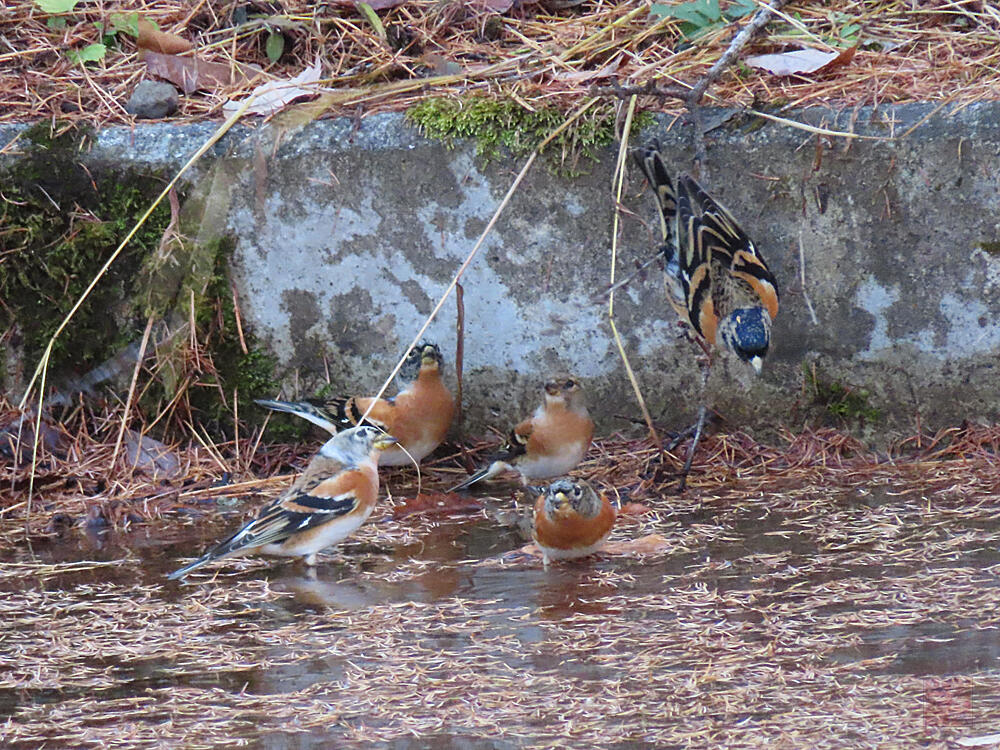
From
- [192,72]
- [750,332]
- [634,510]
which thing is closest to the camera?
[634,510]

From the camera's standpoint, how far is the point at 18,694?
12.3 feet

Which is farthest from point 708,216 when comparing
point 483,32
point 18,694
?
point 18,694

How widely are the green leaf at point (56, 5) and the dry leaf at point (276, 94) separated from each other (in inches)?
50.0

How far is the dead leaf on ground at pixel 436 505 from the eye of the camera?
19.1ft

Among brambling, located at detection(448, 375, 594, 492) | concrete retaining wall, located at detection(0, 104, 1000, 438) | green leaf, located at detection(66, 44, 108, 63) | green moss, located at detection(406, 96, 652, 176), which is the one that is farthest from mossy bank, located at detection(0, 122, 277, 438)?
brambling, located at detection(448, 375, 594, 492)

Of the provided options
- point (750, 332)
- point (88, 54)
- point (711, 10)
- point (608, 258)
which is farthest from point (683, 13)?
point (88, 54)

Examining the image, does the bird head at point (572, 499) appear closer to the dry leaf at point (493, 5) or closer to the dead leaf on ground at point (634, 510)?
the dead leaf on ground at point (634, 510)

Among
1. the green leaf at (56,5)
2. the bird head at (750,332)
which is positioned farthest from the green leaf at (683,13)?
the green leaf at (56,5)

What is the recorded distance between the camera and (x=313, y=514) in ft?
16.7

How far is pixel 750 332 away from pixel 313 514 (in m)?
2.04

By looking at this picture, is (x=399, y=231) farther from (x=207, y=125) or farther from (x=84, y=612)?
(x=84, y=612)

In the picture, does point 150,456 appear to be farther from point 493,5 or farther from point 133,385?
point 493,5

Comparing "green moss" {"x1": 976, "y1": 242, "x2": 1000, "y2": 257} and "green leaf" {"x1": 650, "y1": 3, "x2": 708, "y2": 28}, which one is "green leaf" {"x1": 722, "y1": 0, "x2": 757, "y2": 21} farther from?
"green moss" {"x1": 976, "y1": 242, "x2": 1000, "y2": 257}

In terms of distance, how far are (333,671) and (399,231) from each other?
9.42 ft
